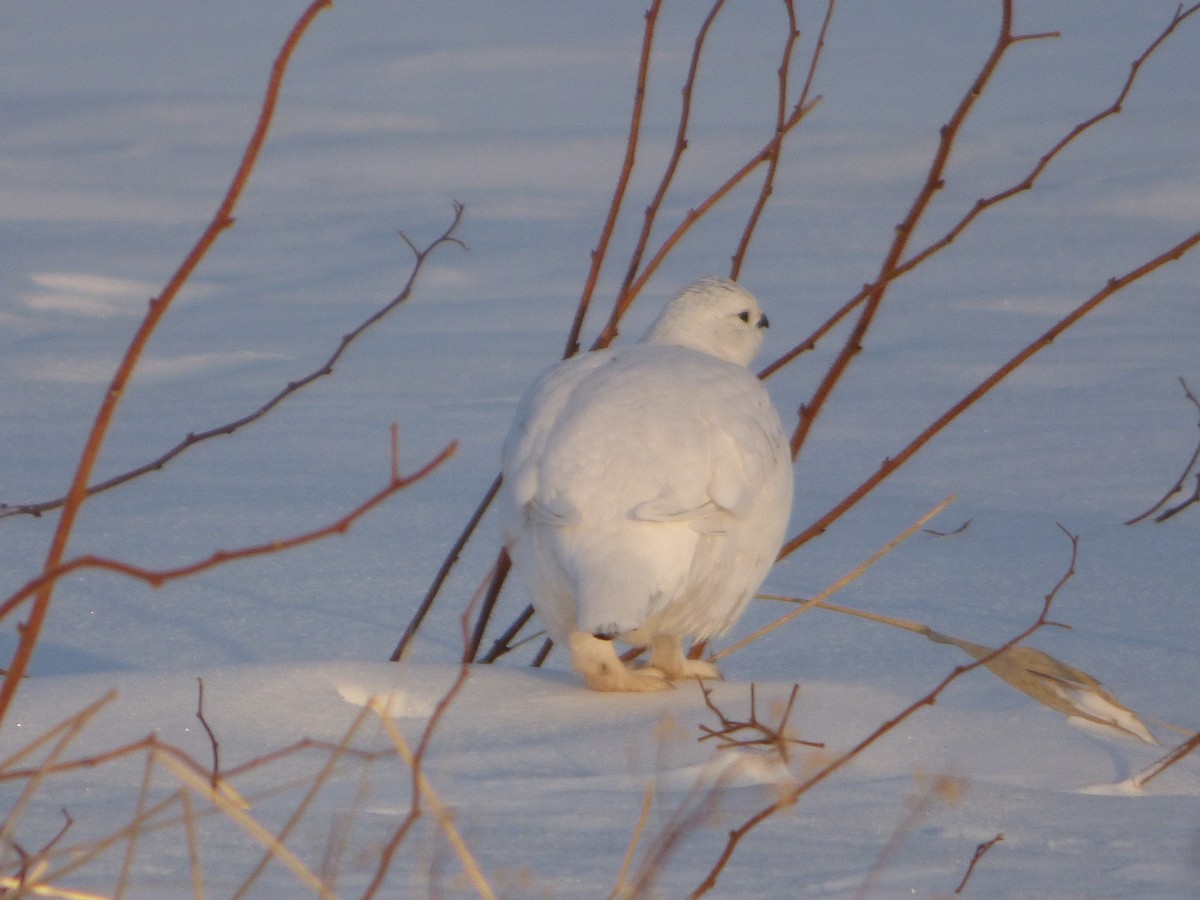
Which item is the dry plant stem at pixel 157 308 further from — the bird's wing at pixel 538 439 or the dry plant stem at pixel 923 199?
the dry plant stem at pixel 923 199

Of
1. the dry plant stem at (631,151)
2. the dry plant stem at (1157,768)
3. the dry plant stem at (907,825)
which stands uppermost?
the dry plant stem at (631,151)

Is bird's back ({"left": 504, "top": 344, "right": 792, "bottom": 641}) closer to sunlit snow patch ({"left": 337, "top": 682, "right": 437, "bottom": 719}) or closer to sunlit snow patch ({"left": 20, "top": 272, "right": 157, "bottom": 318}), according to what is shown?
sunlit snow patch ({"left": 337, "top": 682, "right": 437, "bottom": 719})

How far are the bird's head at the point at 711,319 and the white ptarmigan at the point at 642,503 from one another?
53 cm

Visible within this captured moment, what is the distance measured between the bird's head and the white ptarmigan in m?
0.53

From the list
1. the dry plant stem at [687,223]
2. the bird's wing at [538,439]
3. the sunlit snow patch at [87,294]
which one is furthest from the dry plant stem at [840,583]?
the sunlit snow patch at [87,294]

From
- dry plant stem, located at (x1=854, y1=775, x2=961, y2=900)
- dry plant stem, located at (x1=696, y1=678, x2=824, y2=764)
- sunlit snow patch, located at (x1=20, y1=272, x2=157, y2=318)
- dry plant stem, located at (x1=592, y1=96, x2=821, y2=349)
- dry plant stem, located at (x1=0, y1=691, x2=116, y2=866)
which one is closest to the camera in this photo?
dry plant stem, located at (x1=0, y1=691, x2=116, y2=866)

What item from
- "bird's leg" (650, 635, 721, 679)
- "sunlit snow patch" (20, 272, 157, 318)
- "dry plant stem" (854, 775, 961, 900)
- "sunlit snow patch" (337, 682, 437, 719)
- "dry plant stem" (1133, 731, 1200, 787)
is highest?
"dry plant stem" (854, 775, 961, 900)

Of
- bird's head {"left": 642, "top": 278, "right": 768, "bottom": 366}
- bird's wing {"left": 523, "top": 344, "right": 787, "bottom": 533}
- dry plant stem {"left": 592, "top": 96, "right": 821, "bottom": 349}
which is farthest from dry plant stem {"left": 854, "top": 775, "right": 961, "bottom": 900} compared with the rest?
bird's head {"left": 642, "top": 278, "right": 768, "bottom": 366}

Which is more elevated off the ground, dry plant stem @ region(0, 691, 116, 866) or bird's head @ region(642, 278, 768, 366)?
dry plant stem @ region(0, 691, 116, 866)

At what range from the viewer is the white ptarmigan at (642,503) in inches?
104

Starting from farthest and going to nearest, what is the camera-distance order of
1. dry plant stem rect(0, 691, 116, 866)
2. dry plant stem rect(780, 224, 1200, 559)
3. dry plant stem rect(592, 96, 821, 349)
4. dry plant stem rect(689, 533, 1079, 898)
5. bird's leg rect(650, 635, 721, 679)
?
1. dry plant stem rect(592, 96, 821, 349)
2. bird's leg rect(650, 635, 721, 679)
3. dry plant stem rect(780, 224, 1200, 559)
4. dry plant stem rect(689, 533, 1079, 898)
5. dry plant stem rect(0, 691, 116, 866)

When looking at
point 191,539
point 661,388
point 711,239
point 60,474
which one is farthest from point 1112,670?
point 711,239

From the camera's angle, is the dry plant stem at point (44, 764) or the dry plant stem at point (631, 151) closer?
the dry plant stem at point (44, 764)

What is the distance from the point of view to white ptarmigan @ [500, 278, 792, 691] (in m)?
2.65
